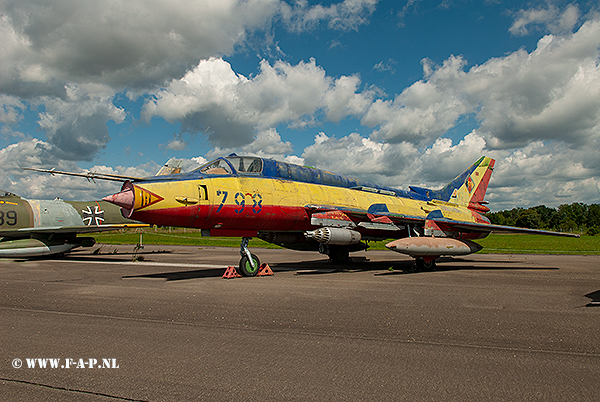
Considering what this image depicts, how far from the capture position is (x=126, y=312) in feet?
20.3

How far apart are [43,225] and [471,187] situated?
76.9 ft

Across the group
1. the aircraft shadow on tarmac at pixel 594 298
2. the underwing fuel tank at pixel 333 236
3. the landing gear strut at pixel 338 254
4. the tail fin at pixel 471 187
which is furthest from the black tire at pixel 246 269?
the tail fin at pixel 471 187

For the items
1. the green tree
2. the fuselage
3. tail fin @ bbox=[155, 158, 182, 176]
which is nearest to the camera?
the fuselage

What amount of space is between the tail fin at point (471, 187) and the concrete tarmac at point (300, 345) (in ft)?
33.3

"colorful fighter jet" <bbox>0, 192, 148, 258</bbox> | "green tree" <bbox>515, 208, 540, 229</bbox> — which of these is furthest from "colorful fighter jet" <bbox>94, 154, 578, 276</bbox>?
"green tree" <bbox>515, 208, 540, 229</bbox>

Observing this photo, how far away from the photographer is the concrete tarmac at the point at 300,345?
317 centimetres

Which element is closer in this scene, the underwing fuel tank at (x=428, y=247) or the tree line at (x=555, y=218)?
the underwing fuel tank at (x=428, y=247)

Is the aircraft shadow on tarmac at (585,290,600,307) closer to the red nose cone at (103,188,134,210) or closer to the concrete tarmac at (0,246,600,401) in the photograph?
the concrete tarmac at (0,246,600,401)

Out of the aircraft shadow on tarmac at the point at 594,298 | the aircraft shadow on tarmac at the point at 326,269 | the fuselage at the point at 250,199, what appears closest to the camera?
the aircraft shadow on tarmac at the point at 594,298

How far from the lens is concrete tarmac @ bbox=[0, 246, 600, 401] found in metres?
3.17

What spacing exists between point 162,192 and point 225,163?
261 centimetres

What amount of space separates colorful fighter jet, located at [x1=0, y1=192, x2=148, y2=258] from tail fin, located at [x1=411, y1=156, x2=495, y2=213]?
16.5 meters

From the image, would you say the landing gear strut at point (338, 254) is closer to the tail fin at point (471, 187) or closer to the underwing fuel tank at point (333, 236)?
the underwing fuel tank at point (333, 236)

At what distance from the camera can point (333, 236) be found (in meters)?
11.4
